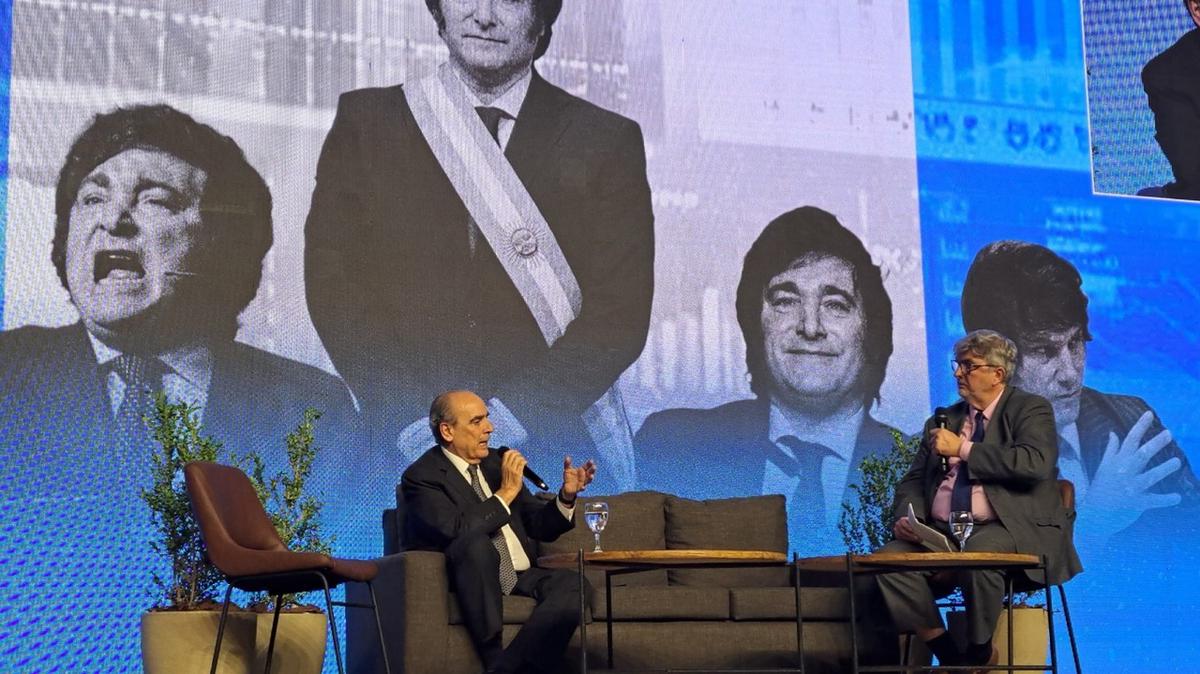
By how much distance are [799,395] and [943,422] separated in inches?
70.6

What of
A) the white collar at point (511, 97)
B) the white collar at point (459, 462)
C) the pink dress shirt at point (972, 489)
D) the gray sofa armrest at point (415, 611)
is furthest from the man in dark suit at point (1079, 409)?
the gray sofa armrest at point (415, 611)

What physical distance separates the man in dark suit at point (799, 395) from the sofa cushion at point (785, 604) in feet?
3.80

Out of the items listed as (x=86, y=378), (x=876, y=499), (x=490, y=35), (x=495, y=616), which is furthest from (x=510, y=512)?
(x=490, y=35)

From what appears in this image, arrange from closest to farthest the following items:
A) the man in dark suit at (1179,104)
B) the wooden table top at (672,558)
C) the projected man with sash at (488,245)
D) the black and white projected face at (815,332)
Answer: the wooden table top at (672,558) → the projected man with sash at (488,245) → the black and white projected face at (815,332) → the man in dark suit at (1179,104)

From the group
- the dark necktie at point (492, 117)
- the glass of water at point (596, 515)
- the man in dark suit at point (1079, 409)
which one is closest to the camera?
the glass of water at point (596, 515)

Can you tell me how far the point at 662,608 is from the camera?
197 inches

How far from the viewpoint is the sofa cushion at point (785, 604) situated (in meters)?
5.04

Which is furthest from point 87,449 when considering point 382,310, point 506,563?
point 506,563

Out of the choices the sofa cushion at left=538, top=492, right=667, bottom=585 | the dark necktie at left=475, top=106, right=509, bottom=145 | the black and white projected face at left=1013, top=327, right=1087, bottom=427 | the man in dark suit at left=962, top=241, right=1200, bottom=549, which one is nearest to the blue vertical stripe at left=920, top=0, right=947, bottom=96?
the man in dark suit at left=962, top=241, right=1200, bottom=549

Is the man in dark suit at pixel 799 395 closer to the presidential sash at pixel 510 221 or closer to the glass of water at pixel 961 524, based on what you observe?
the presidential sash at pixel 510 221

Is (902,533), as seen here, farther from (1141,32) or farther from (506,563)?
(1141,32)

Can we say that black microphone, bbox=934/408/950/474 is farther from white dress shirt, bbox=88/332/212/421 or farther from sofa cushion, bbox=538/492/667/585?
white dress shirt, bbox=88/332/212/421

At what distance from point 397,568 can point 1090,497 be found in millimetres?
3446

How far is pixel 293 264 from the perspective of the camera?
584 centimetres
